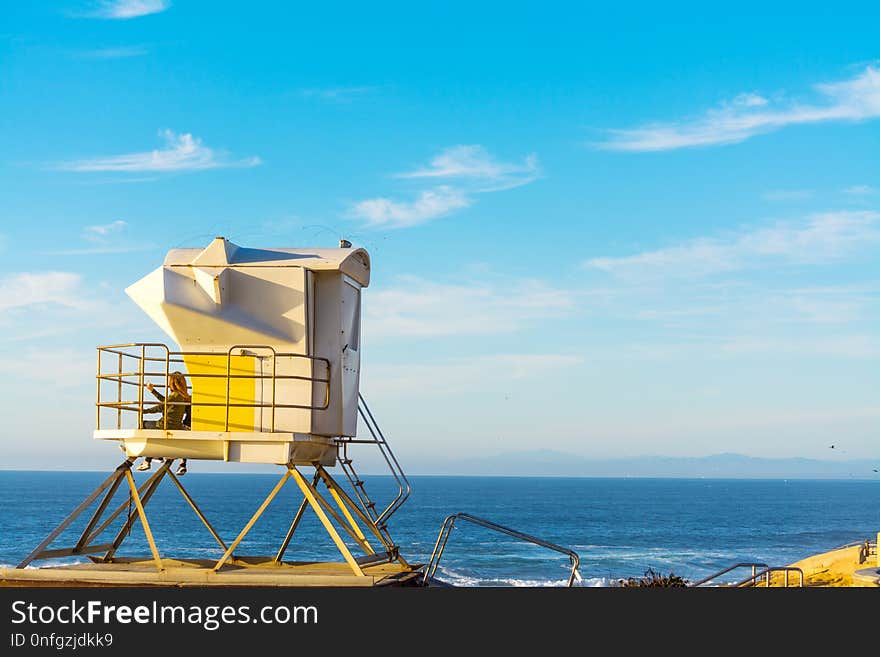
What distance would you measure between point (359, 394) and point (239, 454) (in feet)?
9.71

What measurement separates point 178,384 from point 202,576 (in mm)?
3183

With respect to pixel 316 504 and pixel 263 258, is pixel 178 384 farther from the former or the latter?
pixel 316 504

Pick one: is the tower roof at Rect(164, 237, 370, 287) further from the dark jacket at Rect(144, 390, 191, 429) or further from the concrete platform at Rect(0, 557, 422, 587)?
the concrete platform at Rect(0, 557, 422, 587)

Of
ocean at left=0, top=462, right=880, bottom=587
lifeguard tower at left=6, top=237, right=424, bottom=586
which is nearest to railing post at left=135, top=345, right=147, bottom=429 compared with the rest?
lifeguard tower at left=6, top=237, right=424, bottom=586

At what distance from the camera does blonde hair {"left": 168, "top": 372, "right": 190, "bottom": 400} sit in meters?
17.0

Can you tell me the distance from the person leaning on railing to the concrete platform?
5.75 ft

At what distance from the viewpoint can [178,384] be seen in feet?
56.0

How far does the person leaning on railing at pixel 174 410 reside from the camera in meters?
16.8

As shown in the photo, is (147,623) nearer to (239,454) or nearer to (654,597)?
(239,454)

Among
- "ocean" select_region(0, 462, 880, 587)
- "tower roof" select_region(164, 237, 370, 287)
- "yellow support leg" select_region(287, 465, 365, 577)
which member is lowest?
"ocean" select_region(0, 462, 880, 587)

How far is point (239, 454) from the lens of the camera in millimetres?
16062

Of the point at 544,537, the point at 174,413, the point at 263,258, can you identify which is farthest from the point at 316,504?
the point at 544,537

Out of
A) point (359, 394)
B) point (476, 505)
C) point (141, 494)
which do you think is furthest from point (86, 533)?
point (476, 505)

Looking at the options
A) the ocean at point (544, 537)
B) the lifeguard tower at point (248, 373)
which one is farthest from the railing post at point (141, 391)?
the ocean at point (544, 537)
